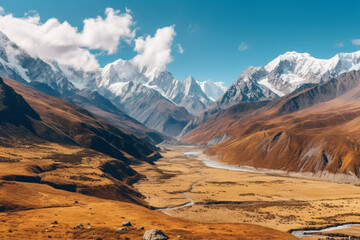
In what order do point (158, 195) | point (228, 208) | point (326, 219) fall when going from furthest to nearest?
1. point (158, 195)
2. point (228, 208)
3. point (326, 219)

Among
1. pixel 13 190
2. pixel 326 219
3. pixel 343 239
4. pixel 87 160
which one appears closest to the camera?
pixel 343 239

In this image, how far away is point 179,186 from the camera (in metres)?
156

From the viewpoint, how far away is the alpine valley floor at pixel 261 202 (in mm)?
91438

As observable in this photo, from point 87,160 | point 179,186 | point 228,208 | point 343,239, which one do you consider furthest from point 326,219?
point 87,160

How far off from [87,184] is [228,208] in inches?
2126

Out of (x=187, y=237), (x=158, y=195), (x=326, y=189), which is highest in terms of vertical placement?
(x=326, y=189)

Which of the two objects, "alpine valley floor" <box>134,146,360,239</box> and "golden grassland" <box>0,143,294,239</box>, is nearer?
"golden grassland" <box>0,143,294,239</box>

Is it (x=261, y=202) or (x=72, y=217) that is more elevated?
(x=261, y=202)

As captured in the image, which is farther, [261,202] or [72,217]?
[261,202]

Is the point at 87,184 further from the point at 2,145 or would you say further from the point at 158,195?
the point at 2,145

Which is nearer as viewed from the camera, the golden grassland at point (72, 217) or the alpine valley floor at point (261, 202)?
the golden grassland at point (72, 217)

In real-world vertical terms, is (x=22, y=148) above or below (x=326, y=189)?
below

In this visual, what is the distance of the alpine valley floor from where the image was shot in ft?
300

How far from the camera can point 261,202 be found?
121312mm
